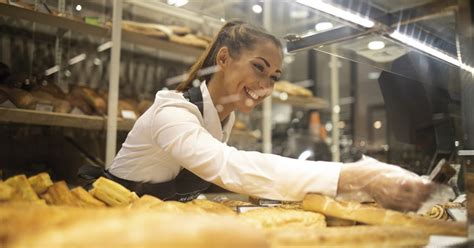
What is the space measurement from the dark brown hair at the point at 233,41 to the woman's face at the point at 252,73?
1.0 inches

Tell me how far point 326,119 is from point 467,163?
3.63 metres

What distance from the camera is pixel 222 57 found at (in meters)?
1.46

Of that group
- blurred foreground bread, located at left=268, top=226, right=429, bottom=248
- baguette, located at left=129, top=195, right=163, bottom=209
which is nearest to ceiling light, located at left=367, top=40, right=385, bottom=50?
blurred foreground bread, located at left=268, top=226, right=429, bottom=248

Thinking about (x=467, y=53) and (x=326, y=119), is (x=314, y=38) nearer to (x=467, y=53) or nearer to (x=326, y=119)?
(x=467, y=53)

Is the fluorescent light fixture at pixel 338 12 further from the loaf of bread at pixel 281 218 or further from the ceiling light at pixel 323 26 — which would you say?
the loaf of bread at pixel 281 218

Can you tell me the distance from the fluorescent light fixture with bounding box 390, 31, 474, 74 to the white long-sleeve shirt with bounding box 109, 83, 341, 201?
1.31 feet

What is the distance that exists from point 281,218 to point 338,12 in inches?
29.7

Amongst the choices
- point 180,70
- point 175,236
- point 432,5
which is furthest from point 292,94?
point 175,236

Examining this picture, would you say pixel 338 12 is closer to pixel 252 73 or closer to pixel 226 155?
pixel 252 73

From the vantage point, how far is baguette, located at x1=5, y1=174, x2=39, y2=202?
88cm

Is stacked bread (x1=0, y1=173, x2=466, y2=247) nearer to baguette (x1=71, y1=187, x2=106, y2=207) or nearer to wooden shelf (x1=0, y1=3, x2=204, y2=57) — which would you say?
baguette (x1=71, y1=187, x2=106, y2=207)

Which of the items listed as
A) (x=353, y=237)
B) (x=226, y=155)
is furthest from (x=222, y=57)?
(x=353, y=237)

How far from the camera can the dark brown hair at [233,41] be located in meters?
1.42

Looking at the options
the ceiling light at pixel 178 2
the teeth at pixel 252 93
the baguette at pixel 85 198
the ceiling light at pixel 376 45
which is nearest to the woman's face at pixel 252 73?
the teeth at pixel 252 93
